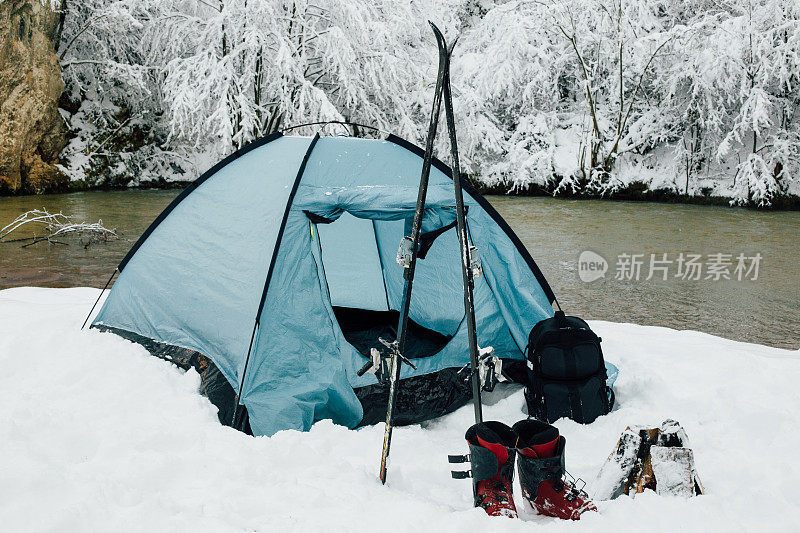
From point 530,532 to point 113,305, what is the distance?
2841mm

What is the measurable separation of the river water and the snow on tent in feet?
6.83

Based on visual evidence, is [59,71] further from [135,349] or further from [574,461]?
[574,461]

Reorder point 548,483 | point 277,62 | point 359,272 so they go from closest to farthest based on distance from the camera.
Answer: point 548,483, point 359,272, point 277,62

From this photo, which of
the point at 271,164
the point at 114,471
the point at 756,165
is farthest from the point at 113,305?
the point at 756,165

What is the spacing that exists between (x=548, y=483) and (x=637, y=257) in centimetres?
625

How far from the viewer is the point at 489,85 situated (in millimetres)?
13117

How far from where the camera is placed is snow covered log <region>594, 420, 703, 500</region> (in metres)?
1.79

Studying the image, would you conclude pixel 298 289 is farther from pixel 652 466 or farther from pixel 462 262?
pixel 652 466

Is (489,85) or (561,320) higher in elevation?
(489,85)

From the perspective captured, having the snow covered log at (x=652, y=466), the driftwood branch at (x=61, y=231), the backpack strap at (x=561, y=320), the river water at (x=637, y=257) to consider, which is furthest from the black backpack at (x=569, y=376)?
the driftwood branch at (x=61, y=231)

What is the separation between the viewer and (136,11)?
12.6m

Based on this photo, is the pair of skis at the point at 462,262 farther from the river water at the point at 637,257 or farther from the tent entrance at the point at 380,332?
the river water at the point at 637,257

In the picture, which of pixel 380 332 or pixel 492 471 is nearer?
pixel 492 471
